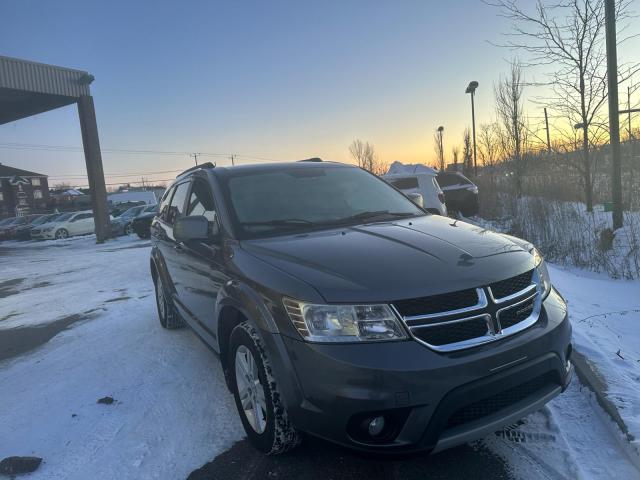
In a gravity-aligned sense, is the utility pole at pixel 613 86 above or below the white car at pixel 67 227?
above

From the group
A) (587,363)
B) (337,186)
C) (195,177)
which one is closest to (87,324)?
(195,177)

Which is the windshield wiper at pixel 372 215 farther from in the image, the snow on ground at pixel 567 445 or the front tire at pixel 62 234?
the front tire at pixel 62 234

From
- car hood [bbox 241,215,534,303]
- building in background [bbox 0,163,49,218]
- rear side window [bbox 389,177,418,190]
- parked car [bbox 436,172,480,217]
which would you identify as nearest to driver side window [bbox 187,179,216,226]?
car hood [bbox 241,215,534,303]

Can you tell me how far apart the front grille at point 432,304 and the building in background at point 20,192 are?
56305mm

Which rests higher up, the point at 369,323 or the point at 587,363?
the point at 369,323

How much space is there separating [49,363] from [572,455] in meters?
4.73

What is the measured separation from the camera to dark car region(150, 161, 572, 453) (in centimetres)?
215

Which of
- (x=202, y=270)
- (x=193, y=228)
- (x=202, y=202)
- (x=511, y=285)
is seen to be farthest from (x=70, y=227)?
(x=511, y=285)

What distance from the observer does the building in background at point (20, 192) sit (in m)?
53.0

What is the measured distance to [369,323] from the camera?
2217mm

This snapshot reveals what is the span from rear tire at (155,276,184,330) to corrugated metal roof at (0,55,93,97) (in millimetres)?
17448

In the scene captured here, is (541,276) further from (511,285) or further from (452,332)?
(452,332)

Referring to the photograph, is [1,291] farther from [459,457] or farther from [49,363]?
[459,457]

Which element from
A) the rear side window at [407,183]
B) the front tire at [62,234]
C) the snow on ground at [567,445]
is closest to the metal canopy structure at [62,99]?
the front tire at [62,234]
